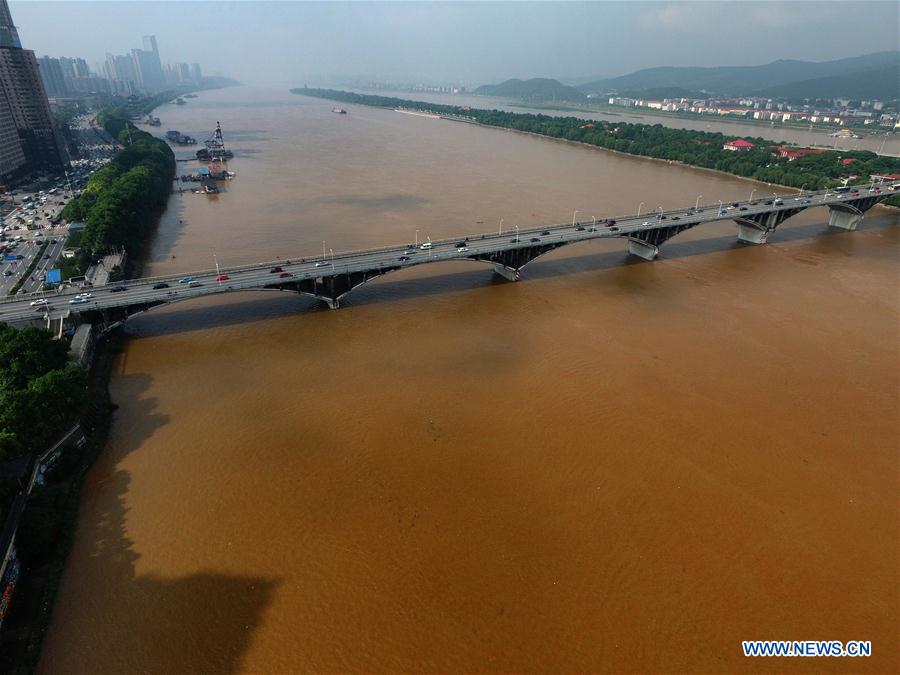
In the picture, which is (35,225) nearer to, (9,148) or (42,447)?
(9,148)

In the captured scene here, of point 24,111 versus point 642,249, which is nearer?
point 642,249

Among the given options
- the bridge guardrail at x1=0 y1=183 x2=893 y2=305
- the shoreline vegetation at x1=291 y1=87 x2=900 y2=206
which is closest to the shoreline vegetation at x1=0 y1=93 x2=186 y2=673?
the bridge guardrail at x1=0 y1=183 x2=893 y2=305

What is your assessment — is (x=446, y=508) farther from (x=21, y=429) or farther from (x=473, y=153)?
(x=473, y=153)

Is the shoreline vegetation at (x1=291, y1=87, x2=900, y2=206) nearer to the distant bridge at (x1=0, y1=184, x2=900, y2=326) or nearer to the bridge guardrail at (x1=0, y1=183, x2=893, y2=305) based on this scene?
the bridge guardrail at (x1=0, y1=183, x2=893, y2=305)

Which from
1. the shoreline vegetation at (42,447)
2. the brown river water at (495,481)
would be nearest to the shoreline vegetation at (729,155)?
the brown river water at (495,481)

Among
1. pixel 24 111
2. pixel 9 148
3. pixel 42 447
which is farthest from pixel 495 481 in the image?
pixel 24 111
